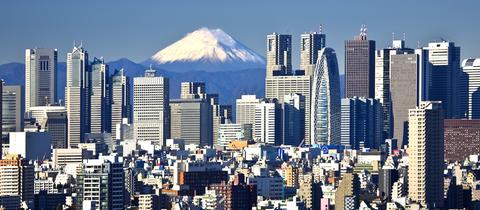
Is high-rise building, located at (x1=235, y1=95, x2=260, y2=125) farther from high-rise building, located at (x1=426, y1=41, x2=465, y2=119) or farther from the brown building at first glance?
the brown building

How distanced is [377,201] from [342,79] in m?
60.3

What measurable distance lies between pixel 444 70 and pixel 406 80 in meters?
3.50

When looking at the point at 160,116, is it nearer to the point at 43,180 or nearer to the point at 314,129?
the point at 314,129

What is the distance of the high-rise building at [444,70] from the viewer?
10638 cm

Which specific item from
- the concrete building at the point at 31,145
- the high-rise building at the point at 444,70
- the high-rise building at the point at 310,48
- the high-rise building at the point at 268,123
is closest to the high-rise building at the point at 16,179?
the concrete building at the point at 31,145

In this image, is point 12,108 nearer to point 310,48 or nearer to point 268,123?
point 268,123

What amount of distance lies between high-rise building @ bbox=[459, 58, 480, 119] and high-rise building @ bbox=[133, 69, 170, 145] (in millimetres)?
16656

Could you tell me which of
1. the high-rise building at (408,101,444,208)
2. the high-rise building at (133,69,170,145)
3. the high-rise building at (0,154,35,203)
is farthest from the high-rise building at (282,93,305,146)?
the high-rise building at (0,154,35,203)

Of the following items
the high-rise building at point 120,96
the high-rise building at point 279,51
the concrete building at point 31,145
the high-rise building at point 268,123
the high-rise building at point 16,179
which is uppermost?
the high-rise building at point 279,51

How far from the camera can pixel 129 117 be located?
108125 mm

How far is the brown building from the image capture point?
8302 centimetres

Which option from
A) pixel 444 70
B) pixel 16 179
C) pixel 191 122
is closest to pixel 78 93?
pixel 191 122

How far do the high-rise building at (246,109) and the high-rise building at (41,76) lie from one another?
1068cm

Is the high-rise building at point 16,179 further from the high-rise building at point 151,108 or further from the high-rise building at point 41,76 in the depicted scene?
the high-rise building at point 41,76
